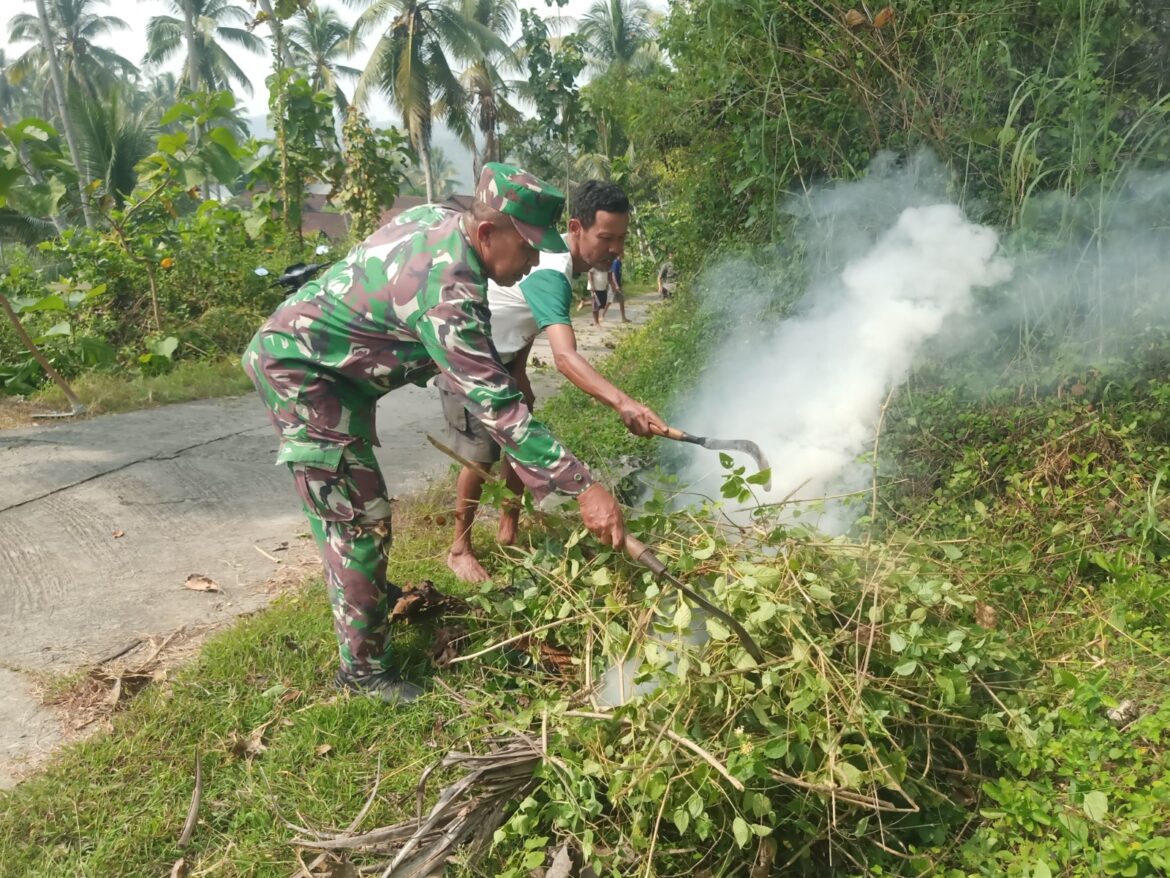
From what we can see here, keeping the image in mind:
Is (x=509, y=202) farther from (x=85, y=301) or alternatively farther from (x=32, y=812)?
(x=85, y=301)

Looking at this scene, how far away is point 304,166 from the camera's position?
1174cm

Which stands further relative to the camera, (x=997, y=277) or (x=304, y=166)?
(x=304, y=166)

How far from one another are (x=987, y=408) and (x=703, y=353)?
2361 mm

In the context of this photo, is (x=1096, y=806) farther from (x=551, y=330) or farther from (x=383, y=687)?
(x=551, y=330)

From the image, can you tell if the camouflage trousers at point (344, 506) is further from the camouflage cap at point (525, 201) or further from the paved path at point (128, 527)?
the paved path at point (128, 527)

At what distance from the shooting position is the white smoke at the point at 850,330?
4.36 m

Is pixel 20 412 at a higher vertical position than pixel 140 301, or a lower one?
lower

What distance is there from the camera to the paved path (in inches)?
142

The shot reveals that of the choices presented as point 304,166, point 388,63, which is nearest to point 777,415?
point 304,166

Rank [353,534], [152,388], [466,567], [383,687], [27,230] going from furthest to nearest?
[27,230], [152,388], [466,567], [383,687], [353,534]

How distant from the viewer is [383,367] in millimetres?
2938

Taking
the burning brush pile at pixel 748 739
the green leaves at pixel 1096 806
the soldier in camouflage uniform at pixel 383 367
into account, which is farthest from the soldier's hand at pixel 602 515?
the green leaves at pixel 1096 806

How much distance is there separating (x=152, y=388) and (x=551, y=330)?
5490 mm

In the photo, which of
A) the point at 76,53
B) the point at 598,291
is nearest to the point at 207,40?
the point at 76,53
